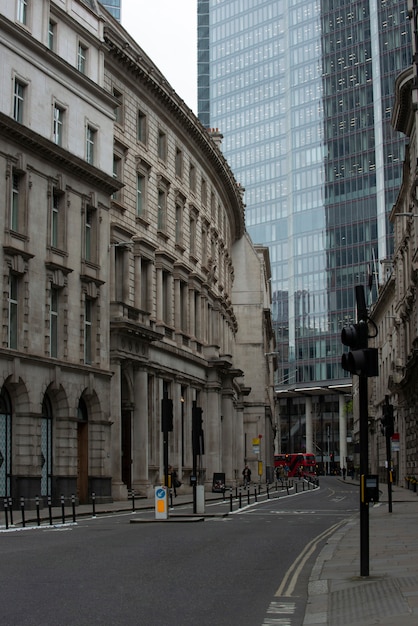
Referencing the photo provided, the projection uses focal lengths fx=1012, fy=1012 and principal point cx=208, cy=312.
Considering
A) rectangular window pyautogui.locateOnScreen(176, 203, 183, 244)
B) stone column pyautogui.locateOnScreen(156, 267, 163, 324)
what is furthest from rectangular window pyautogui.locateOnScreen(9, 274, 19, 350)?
rectangular window pyautogui.locateOnScreen(176, 203, 183, 244)

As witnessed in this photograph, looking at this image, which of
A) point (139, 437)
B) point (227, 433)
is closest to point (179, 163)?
point (139, 437)

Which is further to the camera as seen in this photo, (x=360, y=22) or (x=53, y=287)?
(x=360, y=22)

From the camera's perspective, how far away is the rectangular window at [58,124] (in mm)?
41619

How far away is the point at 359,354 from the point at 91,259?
104 feet

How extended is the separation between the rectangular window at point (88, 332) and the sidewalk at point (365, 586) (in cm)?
2352

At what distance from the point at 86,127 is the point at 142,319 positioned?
11.0m

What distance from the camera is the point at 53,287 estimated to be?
132 feet

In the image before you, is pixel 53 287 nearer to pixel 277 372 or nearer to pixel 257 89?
pixel 277 372

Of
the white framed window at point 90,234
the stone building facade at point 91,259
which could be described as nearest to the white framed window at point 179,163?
the stone building facade at point 91,259

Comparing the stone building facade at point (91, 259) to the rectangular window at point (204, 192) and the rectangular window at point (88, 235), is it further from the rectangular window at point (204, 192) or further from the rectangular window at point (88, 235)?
the rectangular window at point (204, 192)

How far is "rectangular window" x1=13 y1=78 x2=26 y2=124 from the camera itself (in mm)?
38688

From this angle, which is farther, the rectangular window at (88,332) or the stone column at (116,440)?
the stone column at (116,440)

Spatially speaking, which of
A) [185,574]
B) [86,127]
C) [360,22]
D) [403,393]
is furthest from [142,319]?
[360,22]

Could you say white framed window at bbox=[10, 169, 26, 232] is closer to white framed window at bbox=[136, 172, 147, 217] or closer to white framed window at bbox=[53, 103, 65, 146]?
white framed window at bbox=[53, 103, 65, 146]
